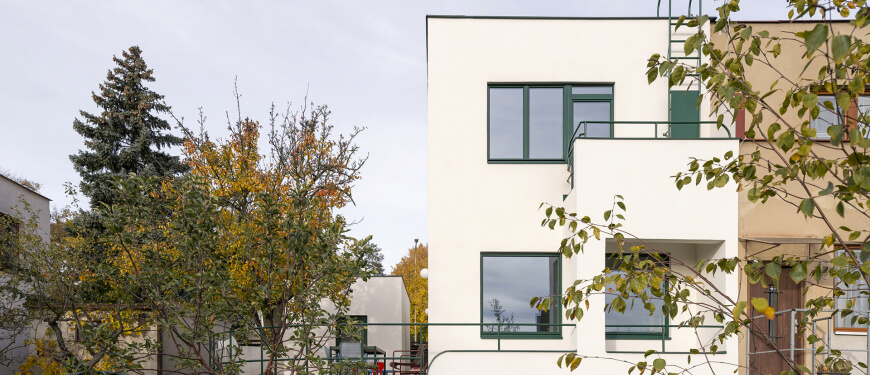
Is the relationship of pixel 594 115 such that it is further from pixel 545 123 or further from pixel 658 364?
pixel 658 364

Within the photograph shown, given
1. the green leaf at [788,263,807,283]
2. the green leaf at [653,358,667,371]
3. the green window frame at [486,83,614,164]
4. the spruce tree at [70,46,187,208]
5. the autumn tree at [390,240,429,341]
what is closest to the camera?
the green leaf at [788,263,807,283]

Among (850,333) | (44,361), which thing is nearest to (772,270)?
(850,333)

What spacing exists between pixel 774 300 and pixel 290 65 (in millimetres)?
16983

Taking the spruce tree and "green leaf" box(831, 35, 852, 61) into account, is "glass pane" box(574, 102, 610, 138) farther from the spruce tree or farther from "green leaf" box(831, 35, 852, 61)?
the spruce tree

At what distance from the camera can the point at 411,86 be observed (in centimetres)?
2175

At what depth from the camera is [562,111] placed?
9.77 m

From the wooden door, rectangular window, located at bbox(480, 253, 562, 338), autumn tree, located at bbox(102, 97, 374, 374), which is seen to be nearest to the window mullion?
rectangular window, located at bbox(480, 253, 562, 338)

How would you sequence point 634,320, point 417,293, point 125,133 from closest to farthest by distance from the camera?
1. point 634,320
2. point 125,133
3. point 417,293

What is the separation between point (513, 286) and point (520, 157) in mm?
2299

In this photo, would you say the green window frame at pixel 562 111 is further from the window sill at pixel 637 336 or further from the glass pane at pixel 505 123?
the window sill at pixel 637 336

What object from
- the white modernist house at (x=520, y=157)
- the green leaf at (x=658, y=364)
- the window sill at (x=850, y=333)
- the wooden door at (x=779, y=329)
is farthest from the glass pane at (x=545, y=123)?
the green leaf at (x=658, y=364)

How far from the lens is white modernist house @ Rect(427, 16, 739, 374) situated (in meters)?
9.21

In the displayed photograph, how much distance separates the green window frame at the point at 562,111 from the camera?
959cm

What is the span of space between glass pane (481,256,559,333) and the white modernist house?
18 millimetres
